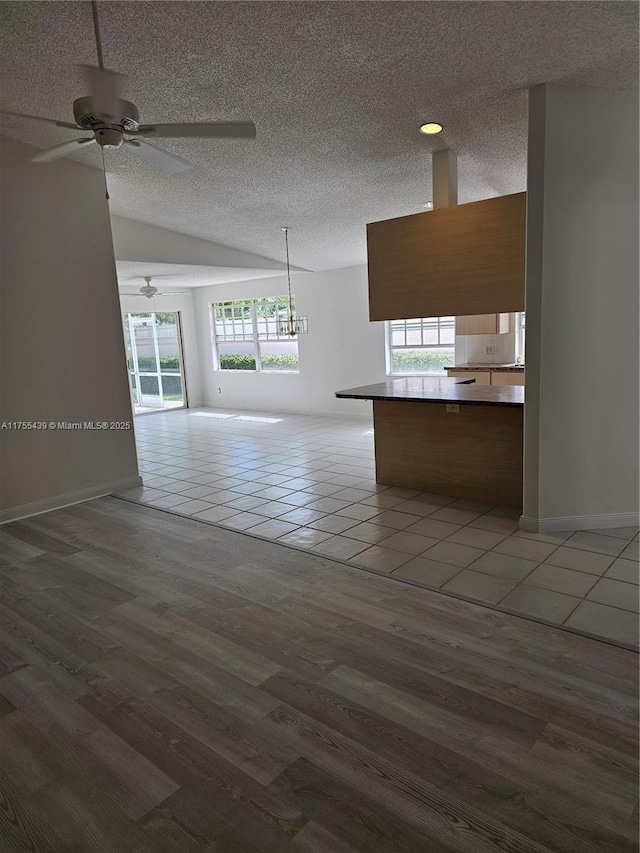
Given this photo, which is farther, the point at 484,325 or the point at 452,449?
the point at 484,325

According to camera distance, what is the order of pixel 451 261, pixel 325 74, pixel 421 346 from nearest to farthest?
pixel 325 74 < pixel 451 261 < pixel 421 346

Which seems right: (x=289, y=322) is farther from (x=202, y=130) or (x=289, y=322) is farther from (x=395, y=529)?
(x=202, y=130)

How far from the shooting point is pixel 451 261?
4156 mm

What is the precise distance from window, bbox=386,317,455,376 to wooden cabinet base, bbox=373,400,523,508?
304 centimetres

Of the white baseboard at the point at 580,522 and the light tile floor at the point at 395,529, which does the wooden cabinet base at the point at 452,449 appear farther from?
the white baseboard at the point at 580,522

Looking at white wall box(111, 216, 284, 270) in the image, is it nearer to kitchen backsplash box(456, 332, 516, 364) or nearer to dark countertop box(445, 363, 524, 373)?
kitchen backsplash box(456, 332, 516, 364)

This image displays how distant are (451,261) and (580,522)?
6.75 feet

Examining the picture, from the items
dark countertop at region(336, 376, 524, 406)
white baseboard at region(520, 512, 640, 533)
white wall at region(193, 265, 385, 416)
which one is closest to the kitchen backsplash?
white wall at region(193, 265, 385, 416)

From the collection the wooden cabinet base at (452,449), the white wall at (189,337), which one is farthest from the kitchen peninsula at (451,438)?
the white wall at (189,337)

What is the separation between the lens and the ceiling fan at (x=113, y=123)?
221 centimetres

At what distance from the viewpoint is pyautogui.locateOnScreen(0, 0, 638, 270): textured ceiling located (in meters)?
2.57

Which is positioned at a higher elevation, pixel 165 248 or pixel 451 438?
pixel 165 248

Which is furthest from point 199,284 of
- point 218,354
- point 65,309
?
point 65,309

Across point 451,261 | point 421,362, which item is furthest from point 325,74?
point 421,362
